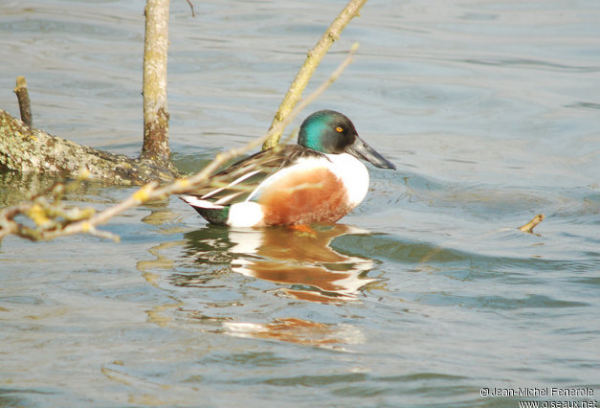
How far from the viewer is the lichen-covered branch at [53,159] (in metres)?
7.85

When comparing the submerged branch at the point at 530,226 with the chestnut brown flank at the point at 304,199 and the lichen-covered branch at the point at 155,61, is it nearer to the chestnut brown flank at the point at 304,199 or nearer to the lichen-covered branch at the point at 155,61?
the chestnut brown flank at the point at 304,199

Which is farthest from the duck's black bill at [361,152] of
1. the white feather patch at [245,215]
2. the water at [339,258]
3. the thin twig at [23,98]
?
the thin twig at [23,98]

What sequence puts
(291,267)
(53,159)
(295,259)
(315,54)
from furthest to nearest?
1. (53,159)
2. (315,54)
3. (295,259)
4. (291,267)

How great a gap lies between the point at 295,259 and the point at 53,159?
2929mm

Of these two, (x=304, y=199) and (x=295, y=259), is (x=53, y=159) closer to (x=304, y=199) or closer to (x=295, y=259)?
(x=304, y=199)

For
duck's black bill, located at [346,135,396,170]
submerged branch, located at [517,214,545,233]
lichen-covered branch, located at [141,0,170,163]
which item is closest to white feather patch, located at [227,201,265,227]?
duck's black bill, located at [346,135,396,170]

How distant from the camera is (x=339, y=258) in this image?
20.4ft

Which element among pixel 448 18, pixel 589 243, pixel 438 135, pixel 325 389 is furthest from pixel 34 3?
pixel 325 389

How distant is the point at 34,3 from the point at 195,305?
42.5ft

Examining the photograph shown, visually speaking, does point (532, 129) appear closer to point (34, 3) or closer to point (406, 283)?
point (406, 283)

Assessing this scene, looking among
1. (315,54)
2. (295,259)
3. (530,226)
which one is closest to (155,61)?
(315,54)

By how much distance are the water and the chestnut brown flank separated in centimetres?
16

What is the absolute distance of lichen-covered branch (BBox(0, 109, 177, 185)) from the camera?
309 inches

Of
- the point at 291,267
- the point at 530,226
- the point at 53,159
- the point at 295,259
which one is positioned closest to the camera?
the point at 291,267
